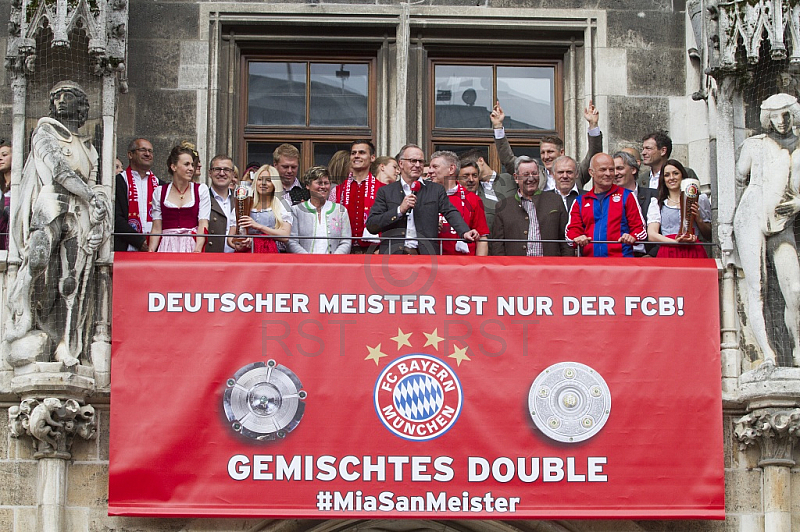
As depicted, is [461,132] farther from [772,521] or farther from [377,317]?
[772,521]

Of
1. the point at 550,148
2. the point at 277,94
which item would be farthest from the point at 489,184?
the point at 277,94

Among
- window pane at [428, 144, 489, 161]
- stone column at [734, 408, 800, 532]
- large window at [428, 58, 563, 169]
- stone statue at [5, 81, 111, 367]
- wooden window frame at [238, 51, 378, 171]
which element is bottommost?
stone column at [734, 408, 800, 532]

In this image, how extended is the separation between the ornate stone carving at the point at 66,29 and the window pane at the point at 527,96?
14.3 ft

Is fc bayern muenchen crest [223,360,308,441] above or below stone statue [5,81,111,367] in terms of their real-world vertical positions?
below

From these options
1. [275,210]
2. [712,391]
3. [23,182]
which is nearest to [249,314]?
[275,210]

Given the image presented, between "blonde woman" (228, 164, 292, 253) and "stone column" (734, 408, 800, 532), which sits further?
"blonde woman" (228, 164, 292, 253)

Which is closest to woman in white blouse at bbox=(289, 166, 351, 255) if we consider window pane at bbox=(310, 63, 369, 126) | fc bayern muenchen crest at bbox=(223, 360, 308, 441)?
fc bayern muenchen crest at bbox=(223, 360, 308, 441)

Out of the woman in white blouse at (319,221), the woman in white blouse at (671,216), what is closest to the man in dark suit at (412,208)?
the woman in white blouse at (319,221)

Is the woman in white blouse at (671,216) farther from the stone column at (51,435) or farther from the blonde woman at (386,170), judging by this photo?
the stone column at (51,435)

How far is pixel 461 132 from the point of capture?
1894 centimetres

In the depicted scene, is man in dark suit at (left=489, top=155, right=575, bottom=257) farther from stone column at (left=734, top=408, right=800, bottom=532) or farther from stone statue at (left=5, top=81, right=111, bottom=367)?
stone statue at (left=5, top=81, right=111, bottom=367)

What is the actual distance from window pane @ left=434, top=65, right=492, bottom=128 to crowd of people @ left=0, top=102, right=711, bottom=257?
2259mm

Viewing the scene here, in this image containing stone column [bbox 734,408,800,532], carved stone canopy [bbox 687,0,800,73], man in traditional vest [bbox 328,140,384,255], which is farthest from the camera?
carved stone canopy [bbox 687,0,800,73]

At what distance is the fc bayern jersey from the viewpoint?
16.1 metres
